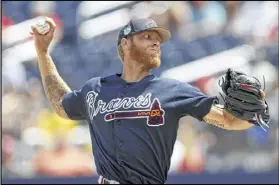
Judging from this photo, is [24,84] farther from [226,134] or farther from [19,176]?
[226,134]

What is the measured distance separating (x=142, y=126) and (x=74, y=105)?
605mm

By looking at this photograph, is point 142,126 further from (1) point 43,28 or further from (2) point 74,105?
(1) point 43,28

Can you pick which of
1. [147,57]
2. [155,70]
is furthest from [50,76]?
[155,70]

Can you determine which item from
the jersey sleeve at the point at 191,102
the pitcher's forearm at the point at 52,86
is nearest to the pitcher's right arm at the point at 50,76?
the pitcher's forearm at the point at 52,86

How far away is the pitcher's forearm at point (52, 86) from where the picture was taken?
14.9 feet

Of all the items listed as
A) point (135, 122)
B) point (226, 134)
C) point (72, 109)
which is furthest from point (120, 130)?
point (226, 134)

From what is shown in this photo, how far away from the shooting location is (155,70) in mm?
10352

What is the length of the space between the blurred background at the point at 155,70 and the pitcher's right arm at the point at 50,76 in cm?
546

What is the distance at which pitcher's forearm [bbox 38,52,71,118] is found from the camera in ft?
14.9

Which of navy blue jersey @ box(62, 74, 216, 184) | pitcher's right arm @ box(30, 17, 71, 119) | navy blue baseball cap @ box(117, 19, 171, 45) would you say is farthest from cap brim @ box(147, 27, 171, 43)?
pitcher's right arm @ box(30, 17, 71, 119)

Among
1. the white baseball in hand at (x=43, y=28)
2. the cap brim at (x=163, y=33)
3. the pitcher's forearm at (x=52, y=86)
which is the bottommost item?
the pitcher's forearm at (x=52, y=86)

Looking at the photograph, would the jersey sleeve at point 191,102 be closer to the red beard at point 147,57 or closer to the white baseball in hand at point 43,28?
the red beard at point 147,57

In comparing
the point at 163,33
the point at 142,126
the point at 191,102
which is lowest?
the point at 142,126

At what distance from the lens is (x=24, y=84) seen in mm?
10523
